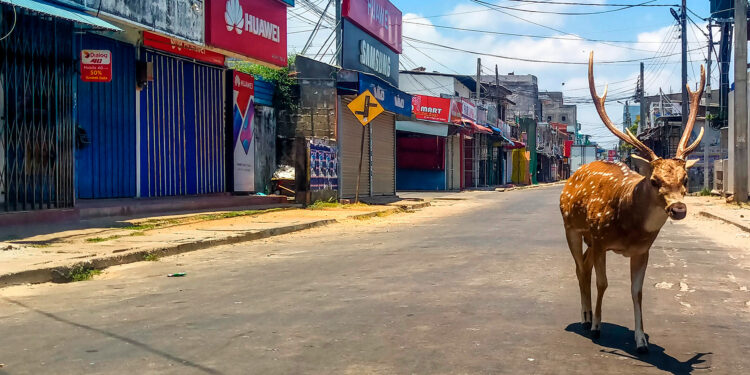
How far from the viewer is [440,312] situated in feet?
19.5

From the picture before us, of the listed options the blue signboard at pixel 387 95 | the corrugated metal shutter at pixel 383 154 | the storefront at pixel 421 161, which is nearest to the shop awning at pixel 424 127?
the storefront at pixel 421 161

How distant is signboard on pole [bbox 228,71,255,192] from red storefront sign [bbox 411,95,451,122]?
1703cm

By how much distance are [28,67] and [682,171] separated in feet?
34.4

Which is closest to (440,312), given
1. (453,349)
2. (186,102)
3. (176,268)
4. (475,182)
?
(453,349)

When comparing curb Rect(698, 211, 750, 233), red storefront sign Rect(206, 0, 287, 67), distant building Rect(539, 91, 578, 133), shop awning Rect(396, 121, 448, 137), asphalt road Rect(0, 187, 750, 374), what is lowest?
curb Rect(698, 211, 750, 233)

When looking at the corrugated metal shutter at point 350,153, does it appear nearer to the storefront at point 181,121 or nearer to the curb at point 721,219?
the storefront at point 181,121

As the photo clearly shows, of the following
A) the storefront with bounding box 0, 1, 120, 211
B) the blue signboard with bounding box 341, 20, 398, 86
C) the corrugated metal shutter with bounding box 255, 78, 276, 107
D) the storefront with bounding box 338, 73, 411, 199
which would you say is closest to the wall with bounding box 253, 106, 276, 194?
the corrugated metal shutter with bounding box 255, 78, 276, 107

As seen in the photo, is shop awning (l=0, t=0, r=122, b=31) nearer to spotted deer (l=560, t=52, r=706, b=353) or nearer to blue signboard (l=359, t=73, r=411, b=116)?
spotted deer (l=560, t=52, r=706, b=353)

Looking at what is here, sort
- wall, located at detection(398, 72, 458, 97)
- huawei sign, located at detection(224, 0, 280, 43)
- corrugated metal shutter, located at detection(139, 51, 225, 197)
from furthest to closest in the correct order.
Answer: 1. wall, located at detection(398, 72, 458, 97)
2. huawei sign, located at detection(224, 0, 280, 43)
3. corrugated metal shutter, located at detection(139, 51, 225, 197)

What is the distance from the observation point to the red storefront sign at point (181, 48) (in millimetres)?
15896

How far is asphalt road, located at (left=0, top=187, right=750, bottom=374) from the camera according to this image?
4422 millimetres

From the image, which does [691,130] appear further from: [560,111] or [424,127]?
[560,111]

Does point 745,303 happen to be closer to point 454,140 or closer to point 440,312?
point 440,312

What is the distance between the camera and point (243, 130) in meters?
20.0
